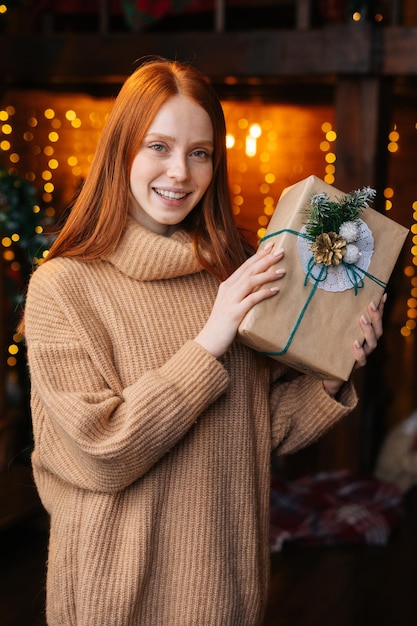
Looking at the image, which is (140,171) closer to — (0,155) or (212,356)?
(212,356)

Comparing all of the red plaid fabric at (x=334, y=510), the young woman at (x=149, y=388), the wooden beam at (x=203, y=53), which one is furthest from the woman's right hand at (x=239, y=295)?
the red plaid fabric at (x=334, y=510)

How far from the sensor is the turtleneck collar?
1.59 meters

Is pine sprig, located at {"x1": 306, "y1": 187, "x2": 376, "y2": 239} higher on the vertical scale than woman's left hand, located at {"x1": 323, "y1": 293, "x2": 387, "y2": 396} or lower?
higher

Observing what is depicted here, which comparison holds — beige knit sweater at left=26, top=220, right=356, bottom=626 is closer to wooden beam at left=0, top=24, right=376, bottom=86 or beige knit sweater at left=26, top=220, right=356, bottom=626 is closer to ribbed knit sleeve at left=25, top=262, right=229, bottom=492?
ribbed knit sleeve at left=25, top=262, right=229, bottom=492

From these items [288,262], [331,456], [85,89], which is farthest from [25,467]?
[288,262]

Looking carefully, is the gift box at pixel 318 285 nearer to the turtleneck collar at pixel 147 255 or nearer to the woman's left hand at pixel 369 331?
the woman's left hand at pixel 369 331

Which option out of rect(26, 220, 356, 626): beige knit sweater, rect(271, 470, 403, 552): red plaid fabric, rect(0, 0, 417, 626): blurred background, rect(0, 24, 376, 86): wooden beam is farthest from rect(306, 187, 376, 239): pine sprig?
rect(271, 470, 403, 552): red plaid fabric

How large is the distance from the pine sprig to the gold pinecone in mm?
10

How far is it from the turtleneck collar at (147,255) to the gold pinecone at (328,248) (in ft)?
0.87

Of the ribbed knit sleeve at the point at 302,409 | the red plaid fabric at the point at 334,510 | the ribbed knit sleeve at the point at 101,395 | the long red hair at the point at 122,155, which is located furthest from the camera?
the red plaid fabric at the point at 334,510

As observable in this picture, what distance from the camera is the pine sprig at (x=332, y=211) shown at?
4.83 feet

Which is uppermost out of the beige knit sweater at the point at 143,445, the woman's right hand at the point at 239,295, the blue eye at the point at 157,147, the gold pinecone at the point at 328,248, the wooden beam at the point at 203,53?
the wooden beam at the point at 203,53

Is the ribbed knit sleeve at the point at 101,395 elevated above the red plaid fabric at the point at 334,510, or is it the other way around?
the ribbed knit sleeve at the point at 101,395

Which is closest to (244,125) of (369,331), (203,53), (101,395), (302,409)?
(203,53)
